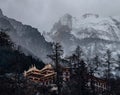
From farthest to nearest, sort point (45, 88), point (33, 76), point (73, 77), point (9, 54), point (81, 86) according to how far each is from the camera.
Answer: point (9, 54), point (33, 76), point (45, 88), point (73, 77), point (81, 86)

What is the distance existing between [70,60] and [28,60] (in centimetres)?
5292

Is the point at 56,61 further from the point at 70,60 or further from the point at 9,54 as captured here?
the point at 9,54

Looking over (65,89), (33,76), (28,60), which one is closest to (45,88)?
(65,89)

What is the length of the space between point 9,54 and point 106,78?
53.6m

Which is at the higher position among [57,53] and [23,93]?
[57,53]

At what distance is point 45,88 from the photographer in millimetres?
84375

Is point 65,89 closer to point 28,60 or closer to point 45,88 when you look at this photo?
point 45,88

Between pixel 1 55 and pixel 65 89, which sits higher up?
pixel 1 55

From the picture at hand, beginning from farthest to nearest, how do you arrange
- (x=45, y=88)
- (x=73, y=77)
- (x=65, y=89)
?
(x=45, y=88) < (x=65, y=89) < (x=73, y=77)

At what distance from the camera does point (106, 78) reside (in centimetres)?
7519

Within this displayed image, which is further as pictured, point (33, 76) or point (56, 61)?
point (33, 76)

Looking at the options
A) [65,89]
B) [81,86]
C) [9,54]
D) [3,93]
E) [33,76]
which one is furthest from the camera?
[9,54]

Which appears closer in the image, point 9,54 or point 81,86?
point 81,86

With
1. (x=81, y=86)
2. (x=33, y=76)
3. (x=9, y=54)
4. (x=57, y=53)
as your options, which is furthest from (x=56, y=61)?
(x=9, y=54)
